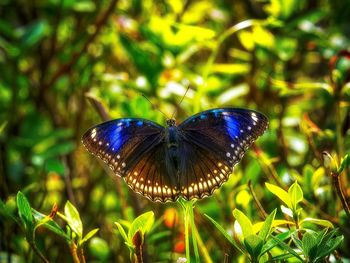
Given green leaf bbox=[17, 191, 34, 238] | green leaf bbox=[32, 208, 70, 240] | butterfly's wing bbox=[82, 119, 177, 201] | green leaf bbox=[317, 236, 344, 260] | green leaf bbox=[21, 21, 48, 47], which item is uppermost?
green leaf bbox=[21, 21, 48, 47]

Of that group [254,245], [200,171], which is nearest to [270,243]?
[254,245]

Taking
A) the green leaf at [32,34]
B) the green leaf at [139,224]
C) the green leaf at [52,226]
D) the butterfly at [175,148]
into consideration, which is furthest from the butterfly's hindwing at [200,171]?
the green leaf at [32,34]

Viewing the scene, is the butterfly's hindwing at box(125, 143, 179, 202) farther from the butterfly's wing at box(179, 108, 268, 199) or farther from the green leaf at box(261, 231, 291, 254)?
the green leaf at box(261, 231, 291, 254)

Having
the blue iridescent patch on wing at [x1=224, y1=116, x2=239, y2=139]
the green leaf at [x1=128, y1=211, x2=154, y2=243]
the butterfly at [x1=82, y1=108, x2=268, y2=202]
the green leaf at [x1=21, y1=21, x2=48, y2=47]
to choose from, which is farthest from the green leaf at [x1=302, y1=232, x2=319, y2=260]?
the green leaf at [x1=21, y1=21, x2=48, y2=47]

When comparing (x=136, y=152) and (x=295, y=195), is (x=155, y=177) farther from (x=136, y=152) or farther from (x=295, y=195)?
(x=295, y=195)

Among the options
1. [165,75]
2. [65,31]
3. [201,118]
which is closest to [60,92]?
[65,31]

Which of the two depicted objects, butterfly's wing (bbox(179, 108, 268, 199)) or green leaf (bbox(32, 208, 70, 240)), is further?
butterfly's wing (bbox(179, 108, 268, 199))
